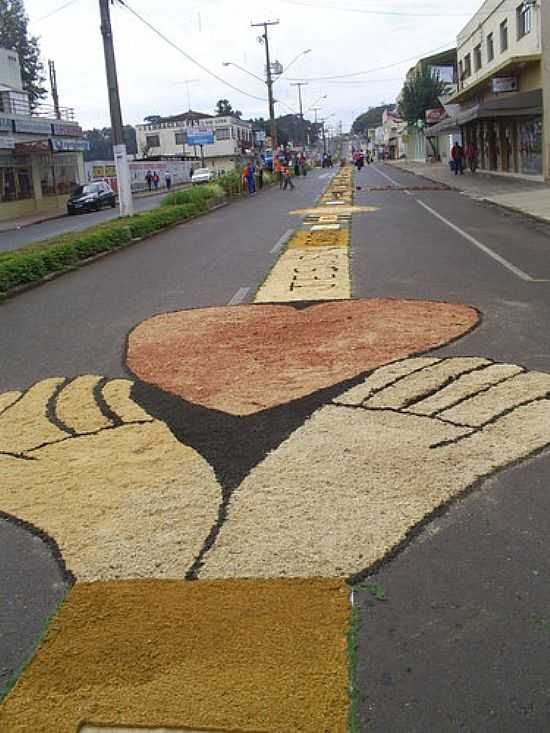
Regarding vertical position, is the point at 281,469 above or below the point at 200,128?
below

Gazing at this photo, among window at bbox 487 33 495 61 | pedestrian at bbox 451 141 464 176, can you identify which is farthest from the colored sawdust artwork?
pedestrian at bbox 451 141 464 176

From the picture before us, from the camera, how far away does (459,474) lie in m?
4.56

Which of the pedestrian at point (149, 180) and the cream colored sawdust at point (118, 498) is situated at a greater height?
the pedestrian at point (149, 180)

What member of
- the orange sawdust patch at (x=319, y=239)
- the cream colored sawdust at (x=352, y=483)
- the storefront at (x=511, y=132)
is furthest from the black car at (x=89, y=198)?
the cream colored sawdust at (x=352, y=483)

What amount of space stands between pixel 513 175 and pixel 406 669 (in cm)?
3726

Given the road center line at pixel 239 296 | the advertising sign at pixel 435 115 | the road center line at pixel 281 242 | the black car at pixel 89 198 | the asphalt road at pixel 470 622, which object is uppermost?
the advertising sign at pixel 435 115

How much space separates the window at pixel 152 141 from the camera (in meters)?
111

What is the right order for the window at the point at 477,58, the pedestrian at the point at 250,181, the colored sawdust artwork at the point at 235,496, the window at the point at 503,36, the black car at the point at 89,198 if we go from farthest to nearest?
the window at the point at 477,58 → the pedestrian at the point at 250,181 → the black car at the point at 89,198 → the window at the point at 503,36 → the colored sawdust artwork at the point at 235,496

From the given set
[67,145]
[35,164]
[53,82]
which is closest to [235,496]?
[35,164]

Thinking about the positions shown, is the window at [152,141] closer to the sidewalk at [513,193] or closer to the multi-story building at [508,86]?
the multi-story building at [508,86]

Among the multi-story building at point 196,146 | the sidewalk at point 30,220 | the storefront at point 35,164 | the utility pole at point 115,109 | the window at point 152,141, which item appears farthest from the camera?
the window at point 152,141

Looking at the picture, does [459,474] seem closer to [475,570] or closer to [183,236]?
[475,570]

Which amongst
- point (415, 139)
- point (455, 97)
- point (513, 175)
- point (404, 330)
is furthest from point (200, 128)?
point (404, 330)

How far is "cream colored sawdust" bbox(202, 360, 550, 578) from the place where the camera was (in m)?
3.81
